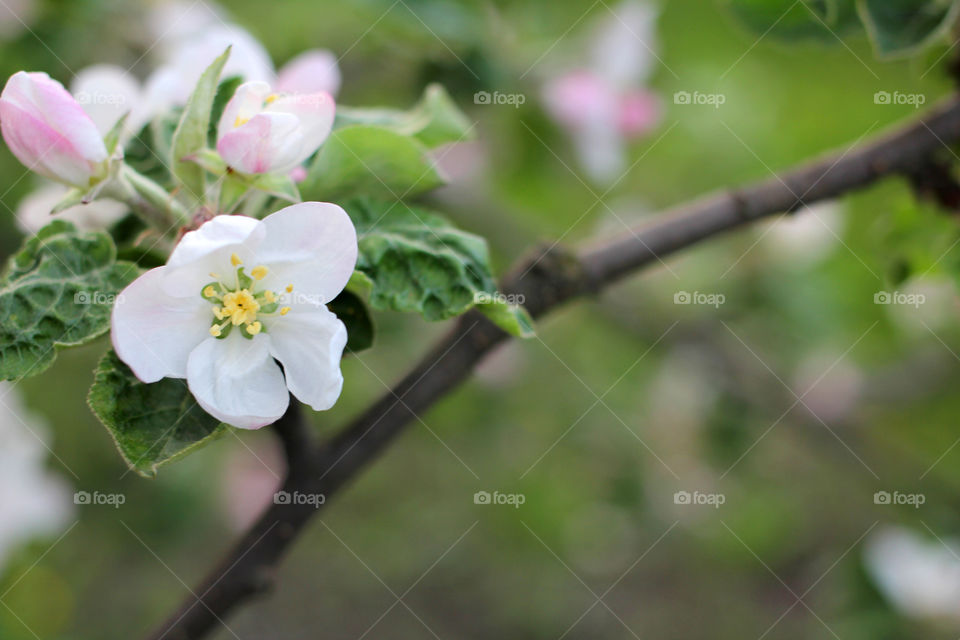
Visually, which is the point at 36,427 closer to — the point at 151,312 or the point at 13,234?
the point at 13,234

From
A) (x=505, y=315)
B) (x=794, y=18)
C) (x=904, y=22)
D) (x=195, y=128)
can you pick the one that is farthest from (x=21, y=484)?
(x=904, y=22)

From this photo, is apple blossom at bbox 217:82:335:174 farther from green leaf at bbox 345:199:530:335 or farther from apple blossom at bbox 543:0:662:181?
apple blossom at bbox 543:0:662:181

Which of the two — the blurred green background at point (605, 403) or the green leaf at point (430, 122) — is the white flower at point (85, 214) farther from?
the blurred green background at point (605, 403)

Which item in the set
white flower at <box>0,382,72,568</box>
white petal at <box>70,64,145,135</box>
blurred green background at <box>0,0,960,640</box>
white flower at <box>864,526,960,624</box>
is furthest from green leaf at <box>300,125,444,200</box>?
white flower at <box>864,526,960,624</box>

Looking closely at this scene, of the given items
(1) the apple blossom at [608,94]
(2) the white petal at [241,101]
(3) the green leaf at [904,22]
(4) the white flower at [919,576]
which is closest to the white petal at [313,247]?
(2) the white petal at [241,101]

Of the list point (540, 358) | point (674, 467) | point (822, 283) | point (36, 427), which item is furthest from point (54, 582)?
point (822, 283)
